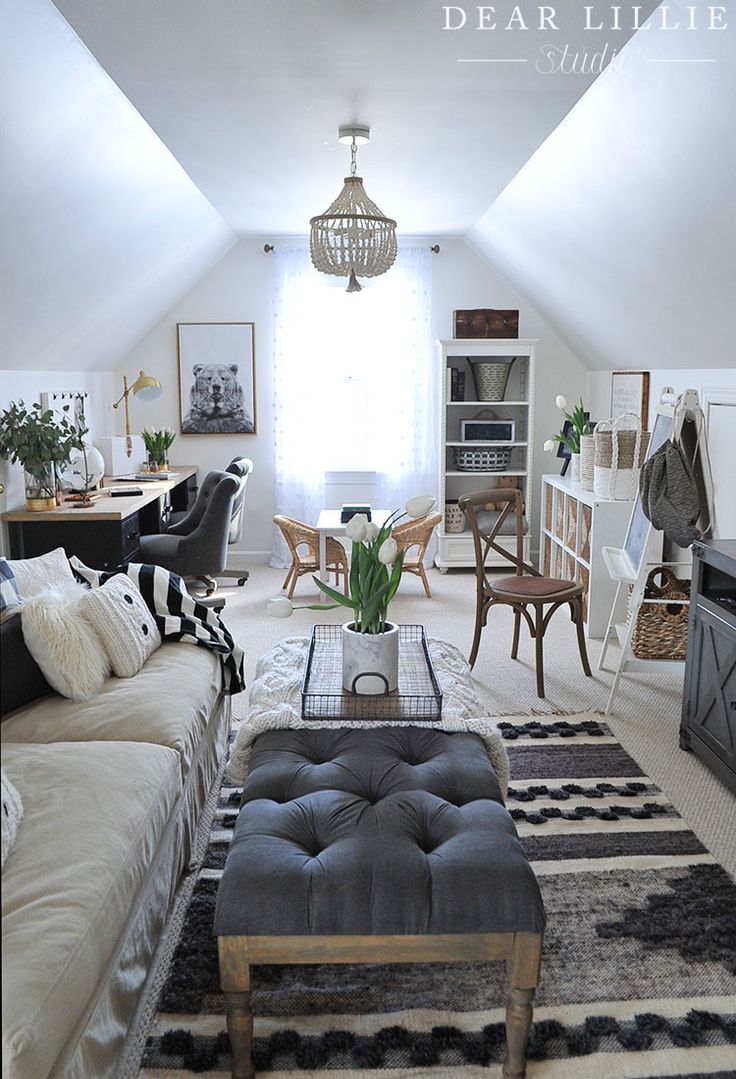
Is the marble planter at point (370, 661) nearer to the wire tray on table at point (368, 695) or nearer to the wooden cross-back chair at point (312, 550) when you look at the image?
the wire tray on table at point (368, 695)

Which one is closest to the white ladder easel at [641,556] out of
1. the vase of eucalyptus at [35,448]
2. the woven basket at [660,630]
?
the woven basket at [660,630]

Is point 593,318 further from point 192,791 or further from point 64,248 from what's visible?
point 192,791

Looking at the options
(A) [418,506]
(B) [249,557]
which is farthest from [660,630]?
(B) [249,557]

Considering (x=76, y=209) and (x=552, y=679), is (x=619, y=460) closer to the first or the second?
(x=552, y=679)

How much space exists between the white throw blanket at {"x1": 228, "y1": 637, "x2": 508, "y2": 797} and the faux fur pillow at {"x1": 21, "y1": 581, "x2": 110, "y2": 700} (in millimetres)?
490

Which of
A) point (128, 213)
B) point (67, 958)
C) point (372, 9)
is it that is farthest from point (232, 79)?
point (67, 958)

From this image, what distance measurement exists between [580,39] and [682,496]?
6.11ft

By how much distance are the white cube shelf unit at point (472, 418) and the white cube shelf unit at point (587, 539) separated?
2.40 ft

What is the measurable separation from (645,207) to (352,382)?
3.68 meters

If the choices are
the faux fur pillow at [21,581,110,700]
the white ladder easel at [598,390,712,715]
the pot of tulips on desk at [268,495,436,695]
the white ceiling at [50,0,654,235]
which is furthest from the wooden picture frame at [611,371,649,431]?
the faux fur pillow at [21,581,110,700]

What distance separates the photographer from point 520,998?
1799 millimetres

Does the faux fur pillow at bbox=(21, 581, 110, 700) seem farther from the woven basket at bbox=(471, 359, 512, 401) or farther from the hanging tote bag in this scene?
the woven basket at bbox=(471, 359, 512, 401)

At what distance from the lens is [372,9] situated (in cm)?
250

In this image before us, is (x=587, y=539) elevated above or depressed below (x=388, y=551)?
below
